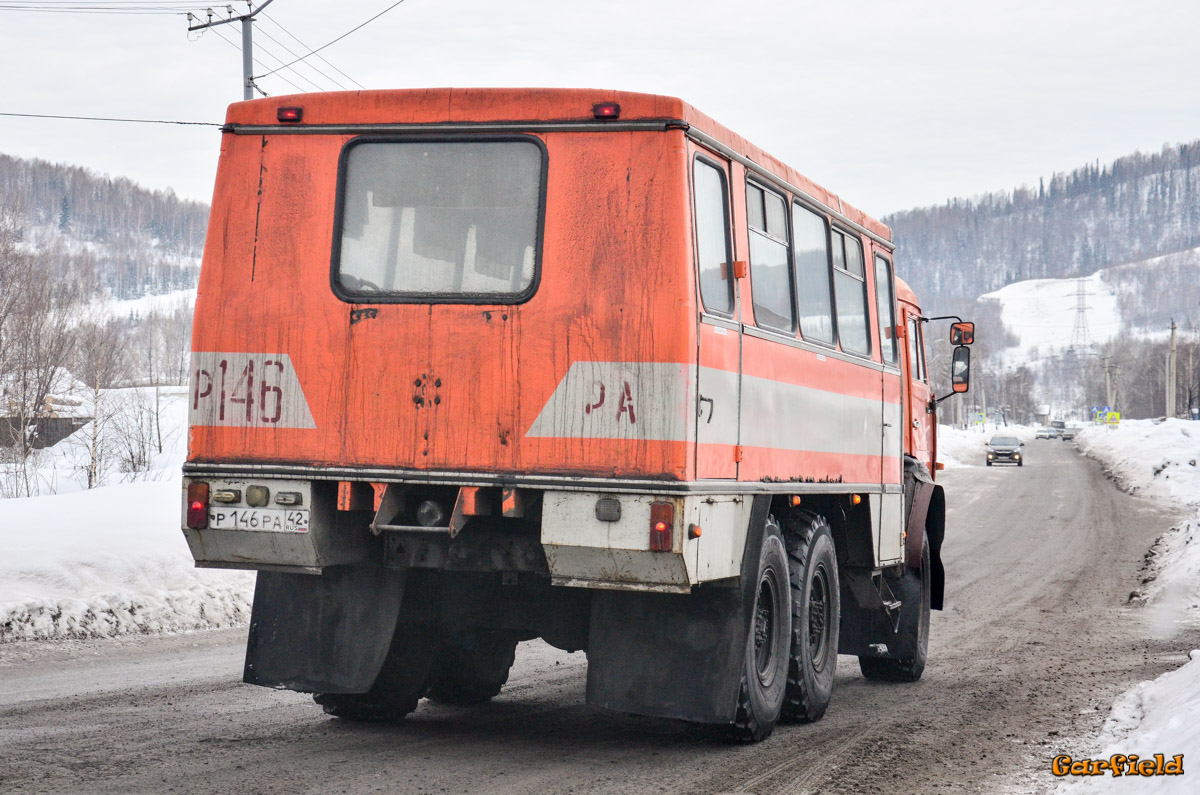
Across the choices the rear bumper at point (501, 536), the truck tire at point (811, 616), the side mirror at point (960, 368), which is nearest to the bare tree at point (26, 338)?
the side mirror at point (960, 368)

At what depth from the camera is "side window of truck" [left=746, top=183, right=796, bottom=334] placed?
6.95m

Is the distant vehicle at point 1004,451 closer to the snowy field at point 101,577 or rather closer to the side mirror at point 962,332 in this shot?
the side mirror at point 962,332

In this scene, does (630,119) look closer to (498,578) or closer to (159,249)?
(498,578)

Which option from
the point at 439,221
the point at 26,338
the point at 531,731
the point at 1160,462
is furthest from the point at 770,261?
the point at 26,338

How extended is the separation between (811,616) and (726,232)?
113 inches

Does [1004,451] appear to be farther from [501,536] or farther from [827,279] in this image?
[501,536]

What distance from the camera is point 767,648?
7.22 m

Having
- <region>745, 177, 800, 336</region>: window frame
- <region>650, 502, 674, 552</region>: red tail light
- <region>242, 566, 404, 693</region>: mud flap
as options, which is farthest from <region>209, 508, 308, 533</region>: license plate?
<region>745, 177, 800, 336</region>: window frame

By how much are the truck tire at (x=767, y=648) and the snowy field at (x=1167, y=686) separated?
1.60 meters

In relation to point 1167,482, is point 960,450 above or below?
above

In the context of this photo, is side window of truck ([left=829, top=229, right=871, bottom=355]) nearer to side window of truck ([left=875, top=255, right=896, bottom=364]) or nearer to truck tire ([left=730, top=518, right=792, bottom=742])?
side window of truck ([left=875, top=255, right=896, bottom=364])

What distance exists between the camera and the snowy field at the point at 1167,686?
5602 mm

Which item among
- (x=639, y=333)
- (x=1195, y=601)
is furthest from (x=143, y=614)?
(x=1195, y=601)

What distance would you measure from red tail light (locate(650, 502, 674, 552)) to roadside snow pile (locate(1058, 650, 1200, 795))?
2.16 meters
